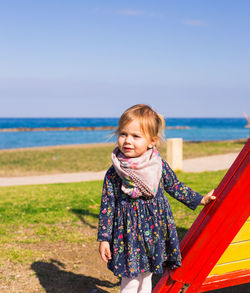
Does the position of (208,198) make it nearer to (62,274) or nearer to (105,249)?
(105,249)

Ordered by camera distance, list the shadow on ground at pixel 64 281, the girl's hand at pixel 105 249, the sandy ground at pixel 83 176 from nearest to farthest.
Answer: the girl's hand at pixel 105 249 → the shadow on ground at pixel 64 281 → the sandy ground at pixel 83 176

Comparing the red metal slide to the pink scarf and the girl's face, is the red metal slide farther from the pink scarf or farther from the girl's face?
the girl's face

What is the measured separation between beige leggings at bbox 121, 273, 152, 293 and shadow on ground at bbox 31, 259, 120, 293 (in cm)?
112

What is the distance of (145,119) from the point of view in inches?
97.9

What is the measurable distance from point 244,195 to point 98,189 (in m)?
6.55

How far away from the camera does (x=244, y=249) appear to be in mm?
2588

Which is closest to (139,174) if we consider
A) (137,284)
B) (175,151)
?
(137,284)

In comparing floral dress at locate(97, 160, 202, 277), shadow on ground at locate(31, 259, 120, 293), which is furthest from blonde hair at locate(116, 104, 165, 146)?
shadow on ground at locate(31, 259, 120, 293)

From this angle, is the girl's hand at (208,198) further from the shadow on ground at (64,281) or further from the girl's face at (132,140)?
the shadow on ground at (64,281)

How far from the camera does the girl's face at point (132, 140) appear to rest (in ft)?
8.14

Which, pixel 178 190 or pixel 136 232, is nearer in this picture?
pixel 136 232

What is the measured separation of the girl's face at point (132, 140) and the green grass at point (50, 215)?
2524 millimetres

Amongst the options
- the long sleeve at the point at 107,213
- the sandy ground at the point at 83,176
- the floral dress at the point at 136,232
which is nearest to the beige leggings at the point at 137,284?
the floral dress at the point at 136,232

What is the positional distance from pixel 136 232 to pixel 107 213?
0.75 ft
